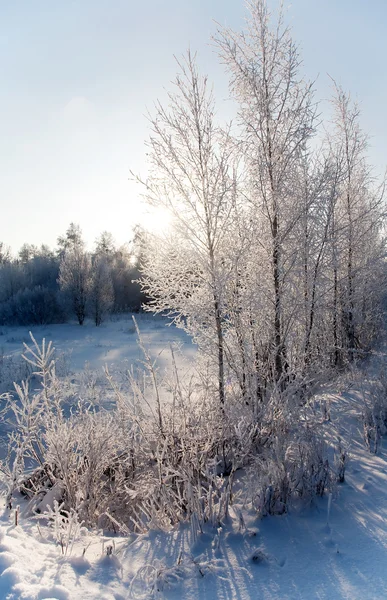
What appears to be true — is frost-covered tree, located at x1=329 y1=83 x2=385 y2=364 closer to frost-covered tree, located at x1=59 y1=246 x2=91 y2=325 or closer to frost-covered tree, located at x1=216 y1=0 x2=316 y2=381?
frost-covered tree, located at x1=216 y1=0 x2=316 y2=381

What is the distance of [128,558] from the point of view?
2275 millimetres

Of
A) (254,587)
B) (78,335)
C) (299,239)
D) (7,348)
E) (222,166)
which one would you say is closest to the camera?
(254,587)

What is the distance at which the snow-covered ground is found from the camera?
1.87 meters

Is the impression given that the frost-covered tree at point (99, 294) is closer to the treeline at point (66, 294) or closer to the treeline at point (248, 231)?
the treeline at point (66, 294)

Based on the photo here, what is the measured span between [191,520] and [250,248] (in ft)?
11.3

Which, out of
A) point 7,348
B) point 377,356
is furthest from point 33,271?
point 377,356

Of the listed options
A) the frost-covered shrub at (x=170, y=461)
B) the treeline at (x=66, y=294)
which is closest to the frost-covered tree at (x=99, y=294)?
the treeline at (x=66, y=294)

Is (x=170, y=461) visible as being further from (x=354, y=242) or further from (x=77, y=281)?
(x=77, y=281)

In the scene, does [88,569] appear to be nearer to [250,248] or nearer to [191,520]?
[191,520]

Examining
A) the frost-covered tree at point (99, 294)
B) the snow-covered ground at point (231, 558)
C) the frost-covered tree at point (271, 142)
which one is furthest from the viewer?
the frost-covered tree at point (99, 294)

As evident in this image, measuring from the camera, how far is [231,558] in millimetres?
2176

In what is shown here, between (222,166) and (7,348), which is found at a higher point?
(222,166)

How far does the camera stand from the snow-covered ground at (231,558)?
1.87 meters

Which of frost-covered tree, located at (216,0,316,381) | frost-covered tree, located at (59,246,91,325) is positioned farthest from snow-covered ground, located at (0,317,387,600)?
frost-covered tree, located at (59,246,91,325)
